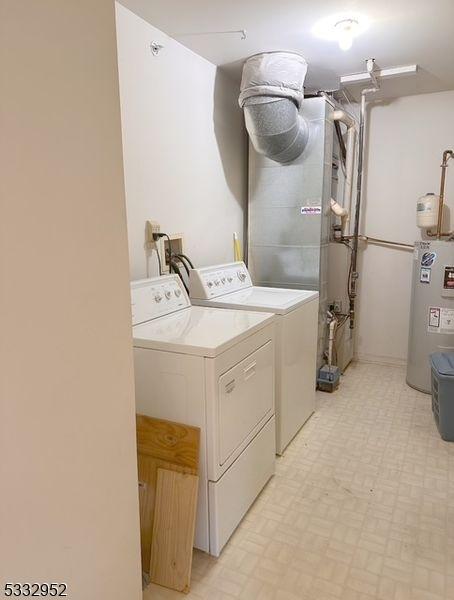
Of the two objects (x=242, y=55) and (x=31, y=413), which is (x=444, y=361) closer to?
(x=242, y=55)

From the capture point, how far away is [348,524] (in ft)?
6.09

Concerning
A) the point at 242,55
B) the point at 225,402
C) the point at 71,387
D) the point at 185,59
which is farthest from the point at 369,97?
the point at 71,387

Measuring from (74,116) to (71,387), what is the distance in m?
0.65

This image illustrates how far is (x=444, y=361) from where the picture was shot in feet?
8.61

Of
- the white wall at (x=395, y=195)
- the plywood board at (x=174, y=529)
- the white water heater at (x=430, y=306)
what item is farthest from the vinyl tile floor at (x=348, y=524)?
the white wall at (x=395, y=195)

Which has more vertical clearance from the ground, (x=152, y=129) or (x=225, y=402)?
(x=152, y=129)

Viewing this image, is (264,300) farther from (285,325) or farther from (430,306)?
(430,306)

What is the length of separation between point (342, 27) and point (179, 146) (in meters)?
1.10

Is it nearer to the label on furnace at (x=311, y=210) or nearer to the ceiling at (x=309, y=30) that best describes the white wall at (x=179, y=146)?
the ceiling at (x=309, y=30)

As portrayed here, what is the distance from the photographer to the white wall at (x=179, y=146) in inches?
85.2

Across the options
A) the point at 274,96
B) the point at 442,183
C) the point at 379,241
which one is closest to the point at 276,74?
the point at 274,96

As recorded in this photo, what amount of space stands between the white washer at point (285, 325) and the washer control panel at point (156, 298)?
25 cm

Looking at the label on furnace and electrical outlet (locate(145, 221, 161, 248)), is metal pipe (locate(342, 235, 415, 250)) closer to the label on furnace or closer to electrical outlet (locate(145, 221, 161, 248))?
the label on furnace

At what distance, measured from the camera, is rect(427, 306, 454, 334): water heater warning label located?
3.09 meters
